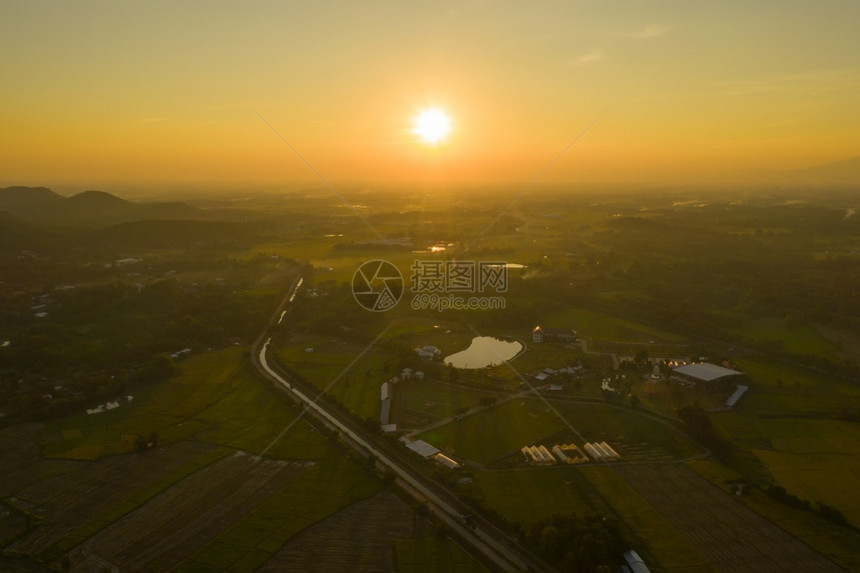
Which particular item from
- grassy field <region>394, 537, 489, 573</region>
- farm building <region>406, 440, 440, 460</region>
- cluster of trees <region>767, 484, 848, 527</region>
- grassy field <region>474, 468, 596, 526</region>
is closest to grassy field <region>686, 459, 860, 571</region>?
cluster of trees <region>767, 484, 848, 527</region>

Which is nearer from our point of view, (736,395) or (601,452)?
(601,452)

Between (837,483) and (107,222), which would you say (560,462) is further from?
(107,222)

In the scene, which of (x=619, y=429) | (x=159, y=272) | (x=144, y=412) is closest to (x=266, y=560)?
(x=144, y=412)

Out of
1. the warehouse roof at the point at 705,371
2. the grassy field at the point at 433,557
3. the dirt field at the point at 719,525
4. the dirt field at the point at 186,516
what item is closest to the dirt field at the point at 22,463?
the dirt field at the point at 186,516

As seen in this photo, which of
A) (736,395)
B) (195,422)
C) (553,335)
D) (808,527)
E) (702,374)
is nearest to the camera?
(808,527)

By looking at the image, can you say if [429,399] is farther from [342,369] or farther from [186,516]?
[186,516]

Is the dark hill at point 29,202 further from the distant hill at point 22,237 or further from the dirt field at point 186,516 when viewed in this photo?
the dirt field at point 186,516

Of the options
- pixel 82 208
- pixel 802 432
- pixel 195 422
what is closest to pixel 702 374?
pixel 802 432
